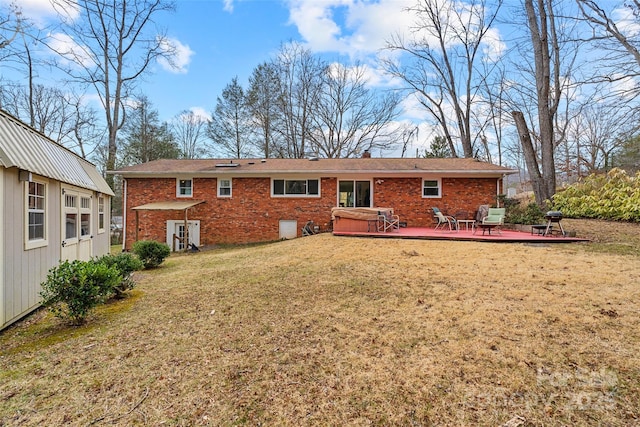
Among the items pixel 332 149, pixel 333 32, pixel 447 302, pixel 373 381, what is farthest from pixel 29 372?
pixel 332 149

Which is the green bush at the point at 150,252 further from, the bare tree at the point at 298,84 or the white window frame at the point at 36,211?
the bare tree at the point at 298,84

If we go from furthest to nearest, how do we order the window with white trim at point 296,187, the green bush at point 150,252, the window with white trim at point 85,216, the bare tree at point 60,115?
the bare tree at point 60,115 → the window with white trim at point 296,187 → the green bush at point 150,252 → the window with white trim at point 85,216

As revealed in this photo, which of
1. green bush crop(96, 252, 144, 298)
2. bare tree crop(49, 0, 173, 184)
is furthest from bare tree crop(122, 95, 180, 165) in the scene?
green bush crop(96, 252, 144, 298)

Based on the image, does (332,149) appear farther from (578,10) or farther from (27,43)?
(27,43)

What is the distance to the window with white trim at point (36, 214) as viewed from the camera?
470 cm

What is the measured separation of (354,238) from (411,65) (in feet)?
57.6

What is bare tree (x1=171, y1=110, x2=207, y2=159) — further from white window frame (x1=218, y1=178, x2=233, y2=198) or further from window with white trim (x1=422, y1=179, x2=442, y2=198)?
window with white trim (x1=422, y1=179, x2=442, y2=198)

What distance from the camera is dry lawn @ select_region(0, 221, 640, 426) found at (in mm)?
2465

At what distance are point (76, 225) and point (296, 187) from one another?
8.67m

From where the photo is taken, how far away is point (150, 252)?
899 cm

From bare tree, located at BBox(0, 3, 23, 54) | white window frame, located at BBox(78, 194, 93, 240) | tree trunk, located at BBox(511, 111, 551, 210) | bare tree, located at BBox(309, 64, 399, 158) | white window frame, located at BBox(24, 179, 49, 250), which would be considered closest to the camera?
white window frame, located at BBox(24, 179, 49, 250)

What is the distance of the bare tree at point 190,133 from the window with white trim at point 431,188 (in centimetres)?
2002

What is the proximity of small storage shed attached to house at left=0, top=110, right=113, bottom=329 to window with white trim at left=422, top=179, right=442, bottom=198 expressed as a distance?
1196 centimetres

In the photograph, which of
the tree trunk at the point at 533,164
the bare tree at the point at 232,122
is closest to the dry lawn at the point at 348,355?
the tree trunk at the point at 533,164
